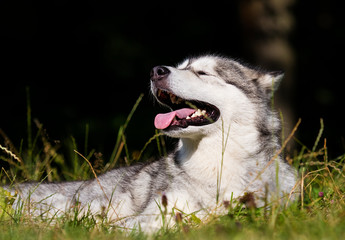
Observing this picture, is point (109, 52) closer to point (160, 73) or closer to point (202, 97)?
point (160, 73)

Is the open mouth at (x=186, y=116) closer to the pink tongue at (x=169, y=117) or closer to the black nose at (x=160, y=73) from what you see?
the pink tongue at (x=169, y=117)

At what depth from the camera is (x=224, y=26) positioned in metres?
12.8

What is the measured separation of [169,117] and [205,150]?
15.6 inches

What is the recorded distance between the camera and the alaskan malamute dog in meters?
3.93

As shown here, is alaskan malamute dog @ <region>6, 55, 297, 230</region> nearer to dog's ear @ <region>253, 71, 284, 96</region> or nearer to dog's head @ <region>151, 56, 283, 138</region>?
dog's head @ <region>151, 56, 283, 138</region>

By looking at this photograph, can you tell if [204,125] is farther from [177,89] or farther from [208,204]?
[208,204]

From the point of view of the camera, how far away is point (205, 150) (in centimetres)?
410

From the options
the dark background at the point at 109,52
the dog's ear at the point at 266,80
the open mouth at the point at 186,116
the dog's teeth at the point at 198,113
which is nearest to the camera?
the open mouth at the point at 186,116

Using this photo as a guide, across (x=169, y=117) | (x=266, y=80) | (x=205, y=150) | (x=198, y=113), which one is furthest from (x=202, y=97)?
(x=266, y=80)

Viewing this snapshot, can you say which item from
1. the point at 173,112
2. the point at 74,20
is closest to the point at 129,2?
the point at 74,20

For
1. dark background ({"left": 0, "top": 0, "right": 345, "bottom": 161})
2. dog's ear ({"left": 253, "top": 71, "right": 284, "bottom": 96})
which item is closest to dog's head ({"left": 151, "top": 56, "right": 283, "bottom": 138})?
dog's ear ({"left": 253, "top": 71, "right": 284, "bottom": 96})

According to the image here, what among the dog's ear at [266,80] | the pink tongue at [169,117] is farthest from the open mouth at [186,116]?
the dog's ear at [266,80]

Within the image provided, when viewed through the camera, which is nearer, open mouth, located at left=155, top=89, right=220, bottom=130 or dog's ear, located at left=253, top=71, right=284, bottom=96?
open mouth, located at left=155, top=89, right=220, bottom=130

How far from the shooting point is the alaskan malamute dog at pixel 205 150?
393 centimetres
